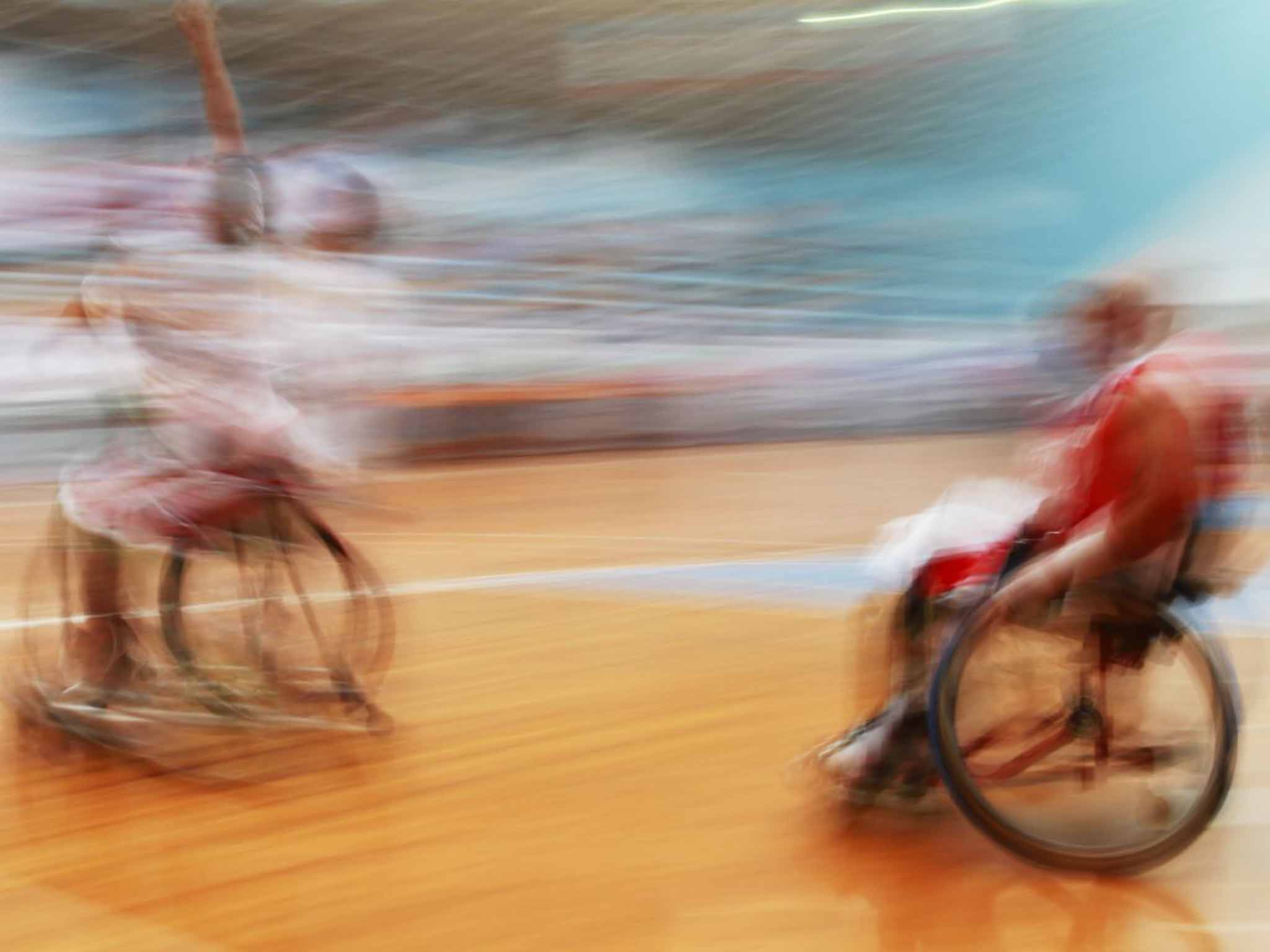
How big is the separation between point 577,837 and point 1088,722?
2.21ft

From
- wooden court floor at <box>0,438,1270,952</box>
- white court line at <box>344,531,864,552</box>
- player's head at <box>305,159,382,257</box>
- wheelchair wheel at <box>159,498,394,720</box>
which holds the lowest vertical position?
white court line at <box>344,531,864,552</box>

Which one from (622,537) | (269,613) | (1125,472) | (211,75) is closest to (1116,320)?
(1125,472)

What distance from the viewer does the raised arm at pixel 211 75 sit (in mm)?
5051

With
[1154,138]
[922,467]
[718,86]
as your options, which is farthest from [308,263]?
[1154,138]

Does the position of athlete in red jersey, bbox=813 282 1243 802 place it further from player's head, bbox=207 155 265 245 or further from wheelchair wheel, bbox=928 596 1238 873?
player's head, bbox=207 155 265 245

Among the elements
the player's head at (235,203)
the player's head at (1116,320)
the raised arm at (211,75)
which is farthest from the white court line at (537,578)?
the player's head at (1116,320)

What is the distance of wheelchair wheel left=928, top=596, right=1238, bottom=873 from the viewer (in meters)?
1.72

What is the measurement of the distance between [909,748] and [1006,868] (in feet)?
0.61

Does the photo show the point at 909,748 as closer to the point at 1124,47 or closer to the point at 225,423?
the point at 225,423

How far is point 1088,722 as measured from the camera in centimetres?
179

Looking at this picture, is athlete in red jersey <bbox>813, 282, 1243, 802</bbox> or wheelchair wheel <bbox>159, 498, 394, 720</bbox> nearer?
athlete in red jersey <bbox>813, 282, 1243, 802</bbox>

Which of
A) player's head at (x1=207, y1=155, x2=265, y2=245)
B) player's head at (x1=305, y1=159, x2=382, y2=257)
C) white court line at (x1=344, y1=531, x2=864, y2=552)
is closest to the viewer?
player's head at (x1=207, y1=155, x2=265, y2=245)

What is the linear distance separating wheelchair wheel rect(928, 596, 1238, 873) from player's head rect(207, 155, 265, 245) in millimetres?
1324

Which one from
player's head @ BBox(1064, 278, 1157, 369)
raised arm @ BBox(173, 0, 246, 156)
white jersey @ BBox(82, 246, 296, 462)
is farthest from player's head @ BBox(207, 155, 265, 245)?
raised arm @ BBox(173, 0, 246, 156)
